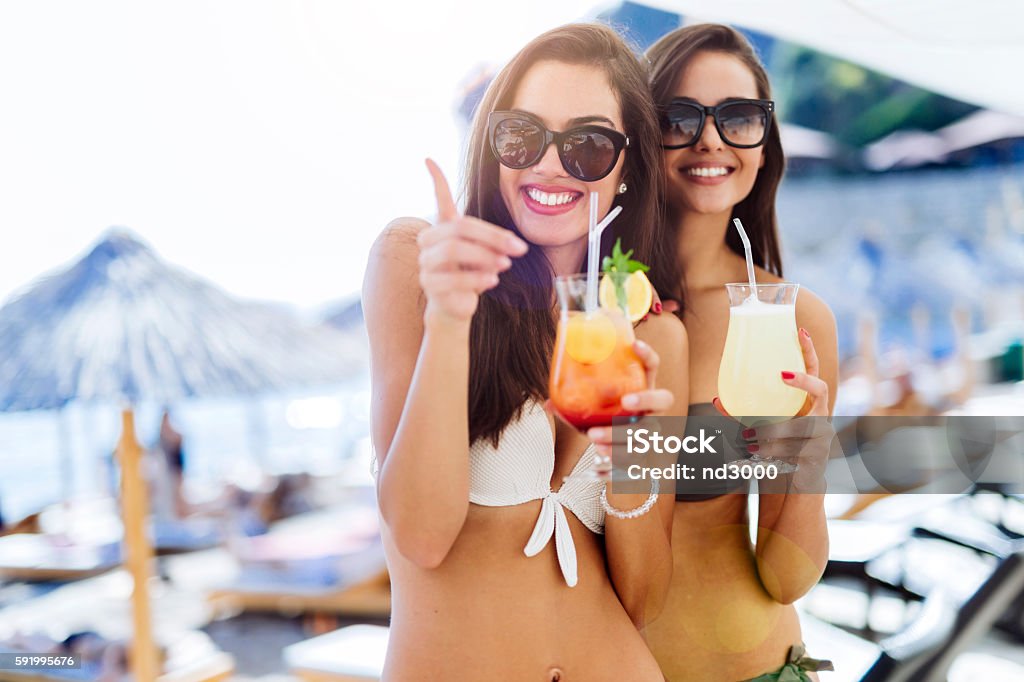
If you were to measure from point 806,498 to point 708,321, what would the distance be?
0.44 m

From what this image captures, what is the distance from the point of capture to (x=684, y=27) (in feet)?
5.84

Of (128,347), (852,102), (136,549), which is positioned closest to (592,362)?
(128,347)

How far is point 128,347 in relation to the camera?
9.79 feet

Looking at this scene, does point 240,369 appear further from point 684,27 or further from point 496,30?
point 684,27

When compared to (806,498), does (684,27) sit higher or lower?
higher

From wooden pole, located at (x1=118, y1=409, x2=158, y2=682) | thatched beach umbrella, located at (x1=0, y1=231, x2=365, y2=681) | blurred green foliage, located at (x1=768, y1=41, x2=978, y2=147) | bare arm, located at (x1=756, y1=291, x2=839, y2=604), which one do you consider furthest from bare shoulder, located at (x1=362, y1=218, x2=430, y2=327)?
wooden pole, located at (x1=118, y1=409, x2=158, y2=682)

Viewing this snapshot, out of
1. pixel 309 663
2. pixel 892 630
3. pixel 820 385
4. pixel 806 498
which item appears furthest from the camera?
pixel 309 663

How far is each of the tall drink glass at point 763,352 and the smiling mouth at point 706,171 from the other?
12.2 inches

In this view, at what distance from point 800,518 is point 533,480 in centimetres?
68

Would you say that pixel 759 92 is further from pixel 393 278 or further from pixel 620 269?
pixel 393 278

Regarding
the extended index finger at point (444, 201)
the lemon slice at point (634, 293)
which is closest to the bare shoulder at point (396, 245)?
the extended index finger at point (444, 201)

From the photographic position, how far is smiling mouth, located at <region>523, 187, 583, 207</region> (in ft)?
5.08

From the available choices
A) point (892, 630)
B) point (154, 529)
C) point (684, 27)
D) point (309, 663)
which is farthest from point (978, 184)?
point (154, 529)

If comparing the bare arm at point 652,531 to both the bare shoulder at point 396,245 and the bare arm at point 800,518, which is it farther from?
the bare shoulder at point 396,245
